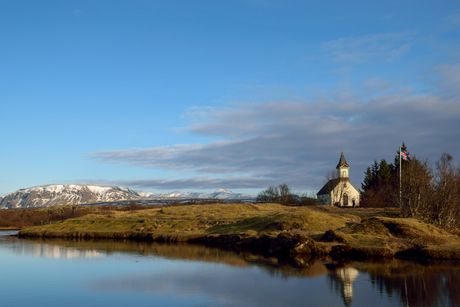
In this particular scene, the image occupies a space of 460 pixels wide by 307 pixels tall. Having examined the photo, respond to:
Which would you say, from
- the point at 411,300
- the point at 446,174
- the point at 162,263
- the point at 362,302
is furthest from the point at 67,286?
the point at 446,174

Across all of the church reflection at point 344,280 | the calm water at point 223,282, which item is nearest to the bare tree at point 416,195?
the calm water at point 223,282

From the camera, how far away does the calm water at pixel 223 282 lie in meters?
17.2

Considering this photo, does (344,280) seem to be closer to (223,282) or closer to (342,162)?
(223,282)

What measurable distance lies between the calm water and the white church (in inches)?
2847

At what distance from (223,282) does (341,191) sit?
84313 mm

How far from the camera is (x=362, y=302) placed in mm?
16578

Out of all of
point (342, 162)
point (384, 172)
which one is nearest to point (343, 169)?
point (342, 162)

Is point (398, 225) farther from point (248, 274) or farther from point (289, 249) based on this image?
point (248, 274)

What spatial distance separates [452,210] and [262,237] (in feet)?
80.9

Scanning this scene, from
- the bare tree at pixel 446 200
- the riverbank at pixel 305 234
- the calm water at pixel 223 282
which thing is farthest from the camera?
the bare tree at pixel 446 200

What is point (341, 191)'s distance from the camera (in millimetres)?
100375

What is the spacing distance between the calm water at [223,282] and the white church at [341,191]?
72321 millimetres

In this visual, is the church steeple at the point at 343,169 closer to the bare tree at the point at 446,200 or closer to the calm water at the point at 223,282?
the bare tree at the point at 446,200

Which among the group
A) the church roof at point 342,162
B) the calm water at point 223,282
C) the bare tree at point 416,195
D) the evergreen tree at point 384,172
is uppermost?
the church roof at point 342,162
